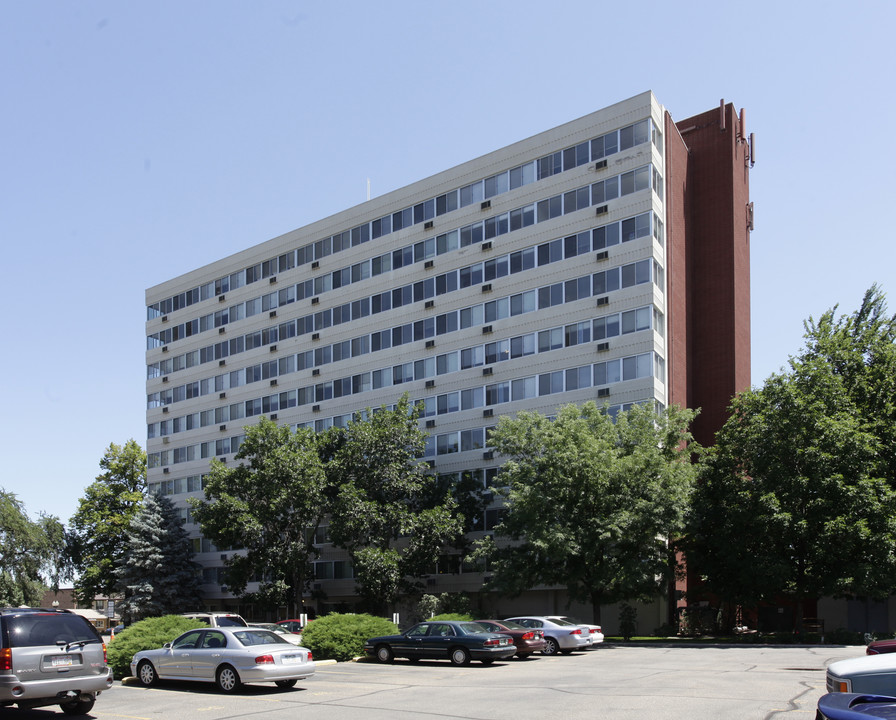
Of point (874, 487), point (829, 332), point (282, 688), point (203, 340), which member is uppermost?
point (203, 340)

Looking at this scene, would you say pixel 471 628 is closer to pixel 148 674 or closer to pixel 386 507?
pixel 148 674

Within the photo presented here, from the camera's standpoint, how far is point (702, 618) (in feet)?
141

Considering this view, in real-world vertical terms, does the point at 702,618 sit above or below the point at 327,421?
below

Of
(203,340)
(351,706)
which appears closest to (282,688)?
(351,706)

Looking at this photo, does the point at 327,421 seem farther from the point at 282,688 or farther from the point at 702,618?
the point at 282,688

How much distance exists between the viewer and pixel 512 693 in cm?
1838

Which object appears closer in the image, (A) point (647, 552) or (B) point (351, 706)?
(B) point (351, 706)

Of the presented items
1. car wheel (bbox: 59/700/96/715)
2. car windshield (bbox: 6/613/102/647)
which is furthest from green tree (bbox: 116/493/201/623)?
car windshield (bbox: 6/613/102/647)

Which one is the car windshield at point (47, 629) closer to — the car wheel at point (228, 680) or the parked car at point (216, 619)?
the car wheel at point (228, 680)

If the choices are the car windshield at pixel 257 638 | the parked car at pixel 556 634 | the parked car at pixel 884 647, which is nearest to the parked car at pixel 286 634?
the car windshield at pixel 257 638

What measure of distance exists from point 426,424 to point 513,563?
14.9 metres

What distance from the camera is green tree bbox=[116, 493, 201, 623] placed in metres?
58.9

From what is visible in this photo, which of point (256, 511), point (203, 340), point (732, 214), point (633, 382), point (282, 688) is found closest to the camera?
point (282, 688)

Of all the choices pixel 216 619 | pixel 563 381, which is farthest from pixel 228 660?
pixel 563 381
